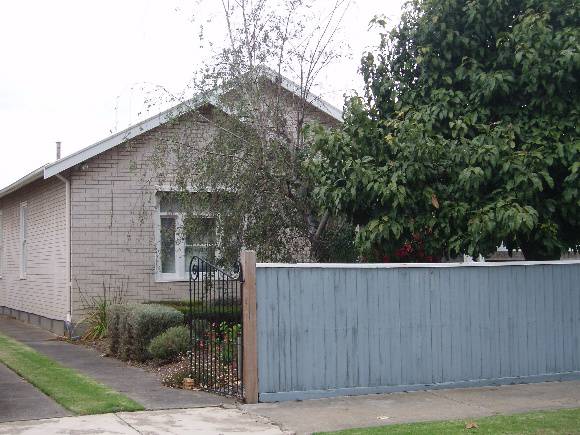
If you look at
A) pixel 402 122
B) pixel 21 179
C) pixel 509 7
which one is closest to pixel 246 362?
pixel 402 122

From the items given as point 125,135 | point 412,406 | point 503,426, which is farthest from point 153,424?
point 125,135

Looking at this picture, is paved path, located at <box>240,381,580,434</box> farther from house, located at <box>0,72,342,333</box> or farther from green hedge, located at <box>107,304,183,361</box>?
house, located at <box>0,72,342,333</box>

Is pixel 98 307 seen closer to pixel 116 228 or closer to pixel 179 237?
pixel 116 228

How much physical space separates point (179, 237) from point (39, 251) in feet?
21.4

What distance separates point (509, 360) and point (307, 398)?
10.6ft

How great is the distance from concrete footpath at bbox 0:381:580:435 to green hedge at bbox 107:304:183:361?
4.15 metres

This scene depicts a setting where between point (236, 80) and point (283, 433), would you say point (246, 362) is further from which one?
point (236, 80)

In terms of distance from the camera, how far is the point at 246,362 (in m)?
10.4

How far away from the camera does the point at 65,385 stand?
1142cm

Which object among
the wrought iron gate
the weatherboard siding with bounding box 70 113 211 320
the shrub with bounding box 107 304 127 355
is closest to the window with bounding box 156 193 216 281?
the weatherboard siding with bounding box 70 113 211 320

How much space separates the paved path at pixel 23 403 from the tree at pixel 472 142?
15.7 ft

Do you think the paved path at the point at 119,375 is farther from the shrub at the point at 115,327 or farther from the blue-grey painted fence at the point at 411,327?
the blue-grey painted fence at the point at 411,327

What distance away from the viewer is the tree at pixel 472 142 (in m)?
11.4

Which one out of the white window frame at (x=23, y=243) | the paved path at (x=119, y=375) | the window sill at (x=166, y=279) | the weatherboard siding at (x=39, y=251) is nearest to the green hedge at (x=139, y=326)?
the paved path at (x=119, y=375)
